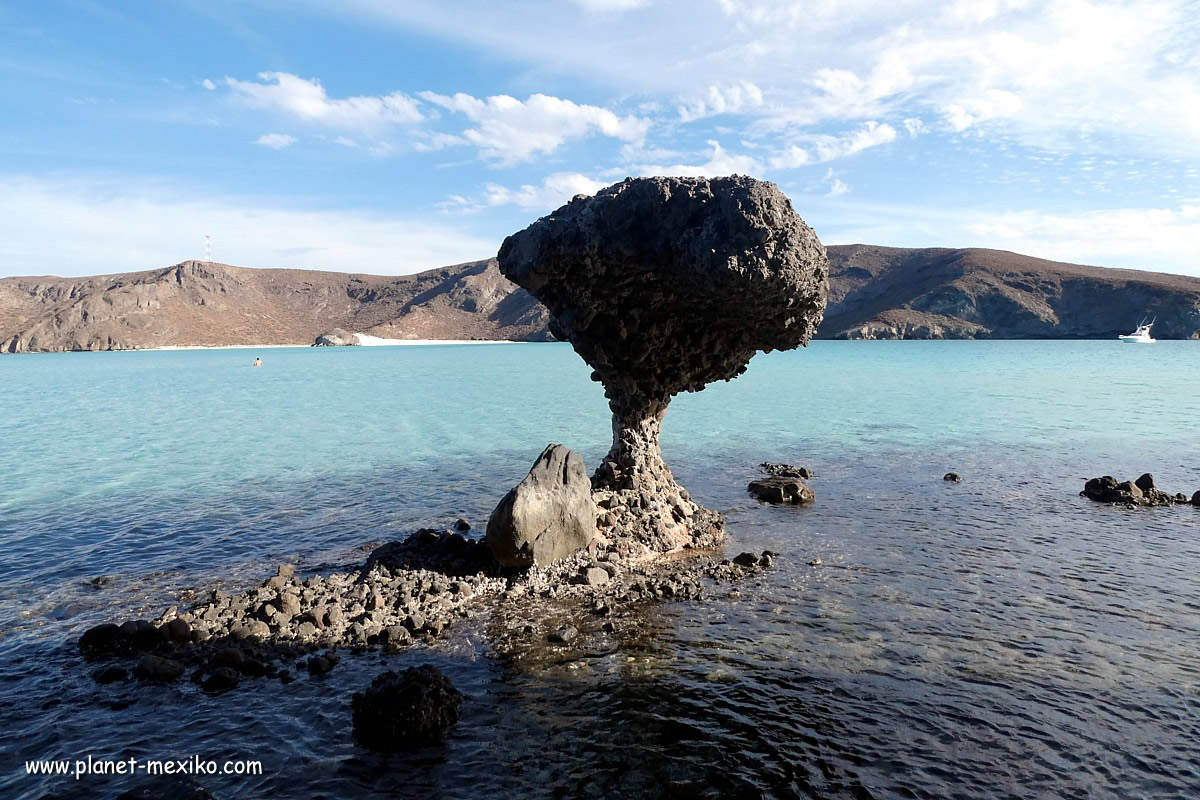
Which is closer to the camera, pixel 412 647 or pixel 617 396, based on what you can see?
pixel 412 647

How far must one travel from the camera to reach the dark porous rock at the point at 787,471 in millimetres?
25106

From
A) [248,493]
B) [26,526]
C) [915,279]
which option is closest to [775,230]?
[248,493]

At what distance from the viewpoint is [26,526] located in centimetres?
1997

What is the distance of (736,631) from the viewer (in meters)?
12.1

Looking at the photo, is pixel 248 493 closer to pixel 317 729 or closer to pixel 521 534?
pixel 521 534

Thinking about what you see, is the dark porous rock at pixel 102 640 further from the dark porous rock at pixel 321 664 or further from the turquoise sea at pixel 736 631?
the dark porous rock at pixel 321 664

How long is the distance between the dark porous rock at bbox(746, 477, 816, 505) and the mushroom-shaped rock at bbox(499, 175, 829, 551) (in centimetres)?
326

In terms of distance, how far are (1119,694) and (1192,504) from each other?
14803mm

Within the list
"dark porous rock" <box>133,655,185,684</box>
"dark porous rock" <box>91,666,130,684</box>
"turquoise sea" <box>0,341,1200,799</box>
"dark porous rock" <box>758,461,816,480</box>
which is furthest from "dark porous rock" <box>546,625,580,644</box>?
"dark porous rock" <box>758,461,816,480</box>

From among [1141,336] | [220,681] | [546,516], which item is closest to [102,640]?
[220,681]

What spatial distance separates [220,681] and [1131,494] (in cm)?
2397

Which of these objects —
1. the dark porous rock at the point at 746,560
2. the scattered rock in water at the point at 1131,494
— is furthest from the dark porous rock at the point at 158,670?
the scattered rock in water at the point at 1131,494

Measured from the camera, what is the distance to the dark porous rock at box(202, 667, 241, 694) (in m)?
10.2

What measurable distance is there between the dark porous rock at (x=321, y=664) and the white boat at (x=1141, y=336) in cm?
17724
